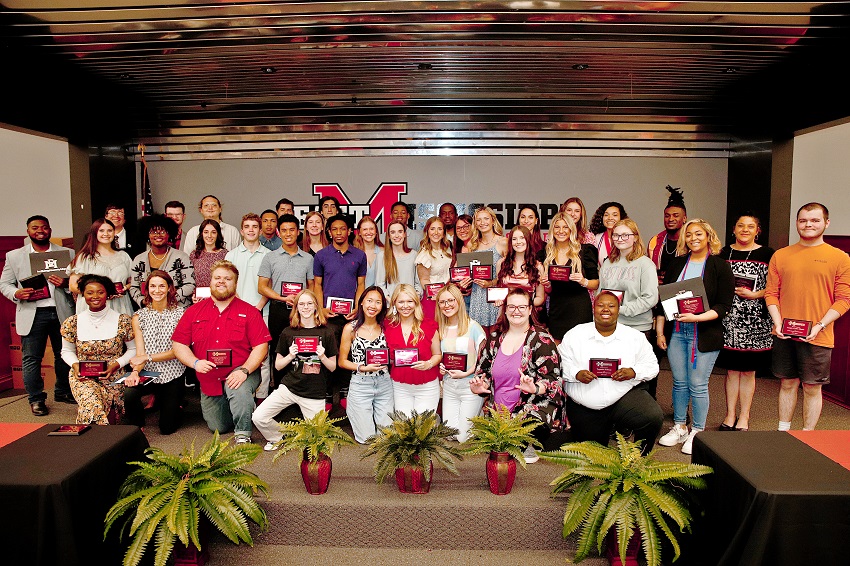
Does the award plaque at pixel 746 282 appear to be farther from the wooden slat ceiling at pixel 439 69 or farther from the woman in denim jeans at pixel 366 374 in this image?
the woman in denim jeans at pixel 366 374

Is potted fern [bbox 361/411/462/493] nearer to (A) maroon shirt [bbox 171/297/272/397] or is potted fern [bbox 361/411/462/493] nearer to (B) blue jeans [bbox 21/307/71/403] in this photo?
(A) maroon shirt [bbox 171/297/272/397]

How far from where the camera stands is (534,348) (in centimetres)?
374

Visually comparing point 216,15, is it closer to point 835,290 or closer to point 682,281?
point 682,281

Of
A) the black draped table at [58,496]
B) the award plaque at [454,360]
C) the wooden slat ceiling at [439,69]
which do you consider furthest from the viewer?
the wooden slat ceiling at [439,69]

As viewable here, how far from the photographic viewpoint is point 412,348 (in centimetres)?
399

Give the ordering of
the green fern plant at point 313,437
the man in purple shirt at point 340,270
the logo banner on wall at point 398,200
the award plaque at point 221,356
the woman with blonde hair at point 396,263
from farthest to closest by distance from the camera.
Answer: the logo banner on wall at point 398,200
the woman with blonde hair at point 396,263
the man in purple shirt at point 340,270
the award plaque at point 221,356
the green fern plant at point 313,437

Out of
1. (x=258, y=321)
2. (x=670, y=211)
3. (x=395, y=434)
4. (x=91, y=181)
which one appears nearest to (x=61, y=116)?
(x=91, y=181)

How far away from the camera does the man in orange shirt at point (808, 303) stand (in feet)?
12.6

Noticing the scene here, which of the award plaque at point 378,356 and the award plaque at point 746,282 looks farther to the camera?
the award plaque at point 746,282

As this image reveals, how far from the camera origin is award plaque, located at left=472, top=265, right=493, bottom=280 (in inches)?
181

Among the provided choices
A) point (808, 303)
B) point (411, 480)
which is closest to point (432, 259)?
point (411, 480)

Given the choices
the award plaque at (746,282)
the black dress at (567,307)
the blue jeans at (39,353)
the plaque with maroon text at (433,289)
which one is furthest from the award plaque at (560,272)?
the blue jeans at (39,353)

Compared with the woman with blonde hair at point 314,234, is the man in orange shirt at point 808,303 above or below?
below

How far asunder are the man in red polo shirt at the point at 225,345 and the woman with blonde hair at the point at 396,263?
136 cm
